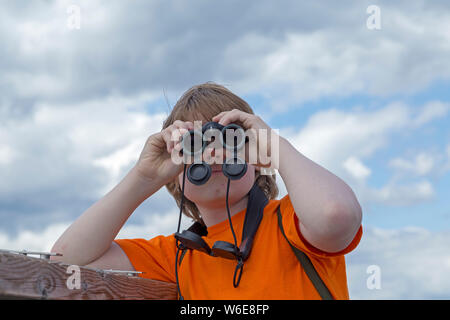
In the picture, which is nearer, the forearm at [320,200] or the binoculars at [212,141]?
the forearm at [320,200]

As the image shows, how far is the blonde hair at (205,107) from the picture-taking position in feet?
9.82

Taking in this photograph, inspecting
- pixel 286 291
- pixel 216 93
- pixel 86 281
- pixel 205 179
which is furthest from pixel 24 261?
pixel 216 93

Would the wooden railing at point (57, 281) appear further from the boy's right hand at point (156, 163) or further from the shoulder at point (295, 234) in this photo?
the shoulder at point (295, 234)

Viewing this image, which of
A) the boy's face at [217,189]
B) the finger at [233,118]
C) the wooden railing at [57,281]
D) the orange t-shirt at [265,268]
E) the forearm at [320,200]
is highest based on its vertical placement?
the finger at [233,118]

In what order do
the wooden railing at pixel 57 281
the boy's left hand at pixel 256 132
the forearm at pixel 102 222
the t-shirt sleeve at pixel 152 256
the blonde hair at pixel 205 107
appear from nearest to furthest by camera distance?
the wooden railing at pixel 57 281 < the boy's left hand at pixel 256 132 < the forearm at pixel 102 222 < the t-shirt sleeve at pixel 152 256 < the blonde hair at pixel 205 107

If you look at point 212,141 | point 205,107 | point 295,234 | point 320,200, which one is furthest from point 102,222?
point 320,200

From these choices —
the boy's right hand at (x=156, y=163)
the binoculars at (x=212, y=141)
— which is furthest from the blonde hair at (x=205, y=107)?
the binoculars at (x=212, y=141)

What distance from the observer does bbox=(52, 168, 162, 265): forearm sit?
269cm

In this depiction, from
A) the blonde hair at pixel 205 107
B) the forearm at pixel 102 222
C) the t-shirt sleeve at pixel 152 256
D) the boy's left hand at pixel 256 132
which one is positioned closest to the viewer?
the boy's left hand at pixel 256 132

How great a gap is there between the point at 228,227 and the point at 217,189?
0.76 ft

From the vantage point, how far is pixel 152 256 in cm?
291

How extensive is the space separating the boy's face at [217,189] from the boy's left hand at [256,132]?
238 millimetres

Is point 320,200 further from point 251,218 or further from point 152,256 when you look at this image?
point 152,256
